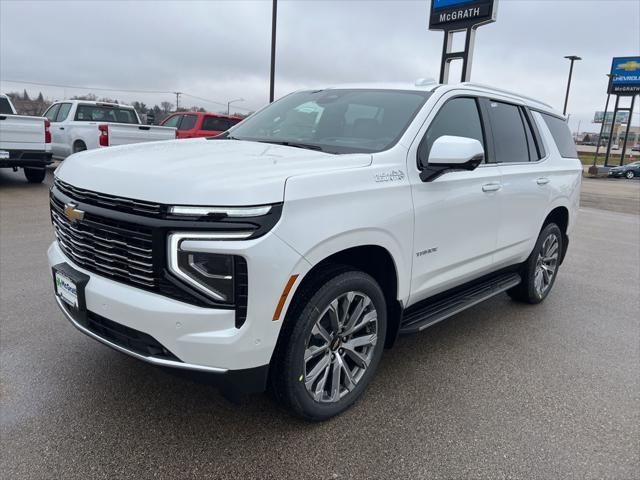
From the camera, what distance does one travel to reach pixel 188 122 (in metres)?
Answer: 15.3

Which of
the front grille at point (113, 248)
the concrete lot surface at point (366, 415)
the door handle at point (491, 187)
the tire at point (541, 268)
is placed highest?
the door handle at point (491, 187)

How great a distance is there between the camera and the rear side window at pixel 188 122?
49.7 ft

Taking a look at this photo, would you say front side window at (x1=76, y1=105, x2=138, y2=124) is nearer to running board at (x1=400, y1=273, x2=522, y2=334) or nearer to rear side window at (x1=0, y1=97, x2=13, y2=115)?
rear side window at (x1=0, y1=97, x2=13, y2=115)

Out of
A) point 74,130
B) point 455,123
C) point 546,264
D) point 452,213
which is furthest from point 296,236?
point 74,130

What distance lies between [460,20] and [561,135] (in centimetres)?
1032

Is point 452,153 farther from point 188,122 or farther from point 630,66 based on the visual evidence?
point 630,66

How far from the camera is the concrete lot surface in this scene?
8.12 ft

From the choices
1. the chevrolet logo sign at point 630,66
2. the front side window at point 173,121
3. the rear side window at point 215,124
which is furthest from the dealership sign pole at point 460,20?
the chevrolet logo sign at point 630,66

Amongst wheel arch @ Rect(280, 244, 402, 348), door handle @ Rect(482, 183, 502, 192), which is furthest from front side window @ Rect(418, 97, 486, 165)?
wheel arch @ Rect(280, 244, 402, 348)

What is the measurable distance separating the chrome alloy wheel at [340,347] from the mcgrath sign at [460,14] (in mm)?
12843

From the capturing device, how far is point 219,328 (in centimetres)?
220

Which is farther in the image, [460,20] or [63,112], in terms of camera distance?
[460,20]

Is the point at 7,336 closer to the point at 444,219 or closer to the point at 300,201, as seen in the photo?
the point at 300,201

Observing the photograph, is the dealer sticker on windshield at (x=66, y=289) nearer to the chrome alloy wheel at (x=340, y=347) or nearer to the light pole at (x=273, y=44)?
the chrome alloy wheel at (x=340, y=347)
